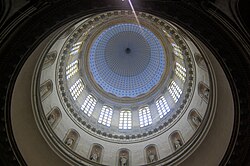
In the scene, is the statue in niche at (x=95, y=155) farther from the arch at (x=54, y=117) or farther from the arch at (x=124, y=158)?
the arch at (x=54, y=117)

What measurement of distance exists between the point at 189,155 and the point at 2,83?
14217 mm

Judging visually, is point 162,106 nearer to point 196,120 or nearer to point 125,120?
point 125,120

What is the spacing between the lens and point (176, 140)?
22.0 m

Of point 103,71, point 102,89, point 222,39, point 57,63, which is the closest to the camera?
point 222,39

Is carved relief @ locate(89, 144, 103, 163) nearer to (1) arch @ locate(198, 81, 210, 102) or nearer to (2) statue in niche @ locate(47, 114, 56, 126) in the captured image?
(2) statue in niche @ locate(47, 114, 56, 126)

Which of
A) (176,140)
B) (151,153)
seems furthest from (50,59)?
(176,140)

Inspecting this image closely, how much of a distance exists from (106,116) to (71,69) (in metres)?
7.14

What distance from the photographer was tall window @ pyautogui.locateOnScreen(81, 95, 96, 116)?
2795cm

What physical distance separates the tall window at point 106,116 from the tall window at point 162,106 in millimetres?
6117

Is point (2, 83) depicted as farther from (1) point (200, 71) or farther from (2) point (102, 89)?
(2) point (102, 89)

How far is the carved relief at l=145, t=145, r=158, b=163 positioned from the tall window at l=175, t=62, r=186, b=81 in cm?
844

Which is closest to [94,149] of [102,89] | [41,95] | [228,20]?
[41,95]

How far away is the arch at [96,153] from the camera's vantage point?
21772 millimetres

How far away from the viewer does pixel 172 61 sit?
31.0 meters
